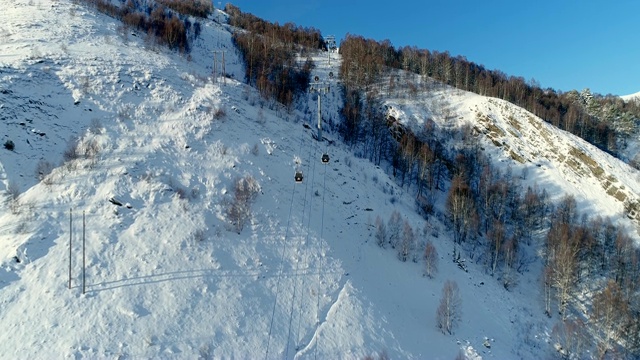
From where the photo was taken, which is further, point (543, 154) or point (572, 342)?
point (543, 154)

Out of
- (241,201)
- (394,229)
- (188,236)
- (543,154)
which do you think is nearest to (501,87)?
(543,154)

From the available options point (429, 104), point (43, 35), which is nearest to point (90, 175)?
point (43, 35)

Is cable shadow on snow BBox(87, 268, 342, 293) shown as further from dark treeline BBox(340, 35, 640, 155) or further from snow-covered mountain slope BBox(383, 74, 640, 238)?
dark treeline BBox(340, 35, 640, 155)

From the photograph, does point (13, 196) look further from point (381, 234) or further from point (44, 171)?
point (381, 234)

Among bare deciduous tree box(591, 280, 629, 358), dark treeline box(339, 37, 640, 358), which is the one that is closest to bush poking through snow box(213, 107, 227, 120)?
dark treeline box(339, 37, 640, 358)

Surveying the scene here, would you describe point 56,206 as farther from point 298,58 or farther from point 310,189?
point 298,58

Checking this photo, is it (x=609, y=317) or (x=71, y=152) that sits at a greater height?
(x=71, y=152)
